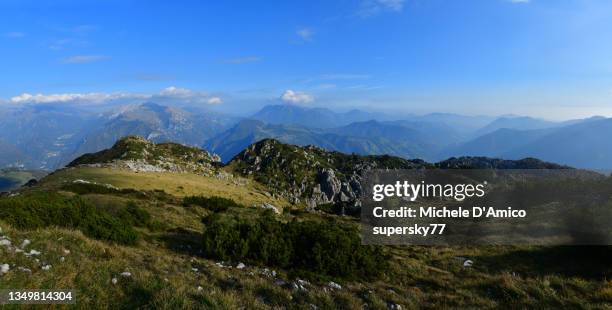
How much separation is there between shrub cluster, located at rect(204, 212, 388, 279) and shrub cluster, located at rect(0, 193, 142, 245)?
4.15 m

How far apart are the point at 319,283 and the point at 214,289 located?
4.01 metres

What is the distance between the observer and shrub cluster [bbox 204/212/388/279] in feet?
53.6

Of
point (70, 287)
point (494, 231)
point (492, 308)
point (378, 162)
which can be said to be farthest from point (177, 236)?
point (378, 162)

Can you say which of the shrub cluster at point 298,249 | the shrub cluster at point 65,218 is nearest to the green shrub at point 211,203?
the shrub cluster at point 65,218

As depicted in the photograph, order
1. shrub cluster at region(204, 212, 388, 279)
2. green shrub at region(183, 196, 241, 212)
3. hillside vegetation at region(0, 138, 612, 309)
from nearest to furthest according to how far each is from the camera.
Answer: hillside vegetation at region(0, 138, 612, 309)
shrub cluster at region(204, 212, 388, 279)
green shrub at region(183, 196, 241, 212)

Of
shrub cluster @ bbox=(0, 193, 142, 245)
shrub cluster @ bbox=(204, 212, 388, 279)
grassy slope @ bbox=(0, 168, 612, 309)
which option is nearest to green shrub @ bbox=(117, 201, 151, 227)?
shrub cluster @ bbox=(0, 193, 142, 245)

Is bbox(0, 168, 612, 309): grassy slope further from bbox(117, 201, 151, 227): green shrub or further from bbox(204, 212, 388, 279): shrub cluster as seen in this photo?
bbox(117, 201, 151, 227): green shrub

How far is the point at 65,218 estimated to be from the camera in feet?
59.5

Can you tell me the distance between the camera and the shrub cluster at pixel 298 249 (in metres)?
16.3

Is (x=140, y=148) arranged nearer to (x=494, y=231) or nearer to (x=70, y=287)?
(x=494, y=231)

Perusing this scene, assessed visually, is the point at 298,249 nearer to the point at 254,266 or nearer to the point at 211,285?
the point at 254,266

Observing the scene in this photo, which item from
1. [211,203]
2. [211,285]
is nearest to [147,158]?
[211,203]

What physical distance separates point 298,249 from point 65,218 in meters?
10.9

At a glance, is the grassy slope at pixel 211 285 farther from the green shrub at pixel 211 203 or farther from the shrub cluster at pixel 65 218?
the green shrub at pixel 211 203
